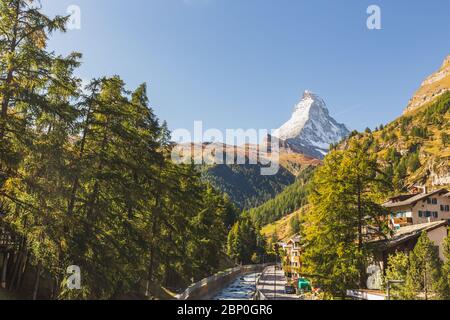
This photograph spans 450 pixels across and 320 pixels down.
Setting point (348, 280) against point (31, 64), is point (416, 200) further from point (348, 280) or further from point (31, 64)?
point (31, 64)

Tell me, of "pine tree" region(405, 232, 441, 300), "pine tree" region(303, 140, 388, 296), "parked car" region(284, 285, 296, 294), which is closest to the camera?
"pine tree" region(405, 232, 441, 300)

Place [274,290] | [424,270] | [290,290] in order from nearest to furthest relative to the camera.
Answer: [424,270], [274,290], [290,290]

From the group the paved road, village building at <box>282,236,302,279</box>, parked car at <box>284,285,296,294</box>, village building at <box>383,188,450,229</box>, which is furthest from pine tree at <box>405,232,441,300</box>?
village building at <box>282,236,302,279</box>

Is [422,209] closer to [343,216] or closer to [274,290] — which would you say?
[274,290]

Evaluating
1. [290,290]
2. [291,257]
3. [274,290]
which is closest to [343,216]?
[274,290]

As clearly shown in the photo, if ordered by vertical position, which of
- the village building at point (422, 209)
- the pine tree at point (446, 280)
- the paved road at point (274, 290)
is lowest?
the paved road at point (274, 290)

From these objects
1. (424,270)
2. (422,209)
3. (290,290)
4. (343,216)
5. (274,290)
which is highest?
(422,209)

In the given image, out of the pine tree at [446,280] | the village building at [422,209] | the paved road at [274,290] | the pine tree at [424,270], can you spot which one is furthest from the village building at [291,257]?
the pine tree at [424,270]

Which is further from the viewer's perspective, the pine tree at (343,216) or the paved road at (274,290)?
the paved road at (274,290)

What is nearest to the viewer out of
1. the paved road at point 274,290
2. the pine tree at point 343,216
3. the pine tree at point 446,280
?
the pine tree at point 446,280

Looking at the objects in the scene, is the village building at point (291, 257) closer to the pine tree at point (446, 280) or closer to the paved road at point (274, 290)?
the paved road at point (274, 290)

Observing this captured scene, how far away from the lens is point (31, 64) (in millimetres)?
16078

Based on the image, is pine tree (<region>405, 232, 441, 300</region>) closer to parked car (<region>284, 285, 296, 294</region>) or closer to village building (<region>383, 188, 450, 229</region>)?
village building (<region>383, 188, 450, 229</region>)
